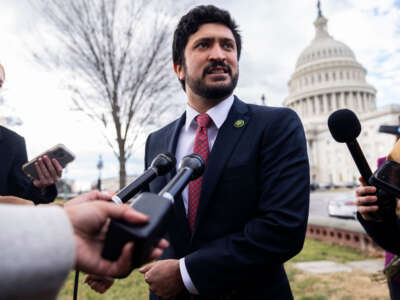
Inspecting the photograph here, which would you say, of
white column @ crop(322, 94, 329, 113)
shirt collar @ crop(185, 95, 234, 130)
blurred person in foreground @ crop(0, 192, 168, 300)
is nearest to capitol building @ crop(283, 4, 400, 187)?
white column @ crop(322, 94, 329, 113)

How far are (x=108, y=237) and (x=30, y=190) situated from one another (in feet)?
7.90

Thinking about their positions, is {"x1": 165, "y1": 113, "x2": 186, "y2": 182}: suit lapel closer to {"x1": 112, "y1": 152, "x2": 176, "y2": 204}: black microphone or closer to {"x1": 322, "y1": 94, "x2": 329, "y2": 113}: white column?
{"x1": 112, "y1": 152, "x2": 176, "y2": 204}: black microphone

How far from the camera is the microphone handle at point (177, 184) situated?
3.44 ft

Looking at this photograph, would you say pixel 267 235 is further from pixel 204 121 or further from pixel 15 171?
pixel 15 171

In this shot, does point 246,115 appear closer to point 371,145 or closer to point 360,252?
point 360,252

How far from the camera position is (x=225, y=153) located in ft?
6.52

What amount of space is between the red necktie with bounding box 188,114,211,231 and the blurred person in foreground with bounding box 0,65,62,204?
157 centimetres

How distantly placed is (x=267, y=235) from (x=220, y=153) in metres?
0.62

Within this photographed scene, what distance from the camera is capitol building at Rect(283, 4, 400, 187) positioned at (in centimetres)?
8256

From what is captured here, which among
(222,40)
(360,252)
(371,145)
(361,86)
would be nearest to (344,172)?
(371,145)

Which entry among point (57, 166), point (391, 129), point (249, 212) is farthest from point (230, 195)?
point (57, 166)

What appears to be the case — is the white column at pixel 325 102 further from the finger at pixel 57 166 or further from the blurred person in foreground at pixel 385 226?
the finger at pixel 57 166

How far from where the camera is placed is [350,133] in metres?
1.82

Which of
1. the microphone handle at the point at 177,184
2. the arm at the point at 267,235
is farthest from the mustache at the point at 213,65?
the microphone handle at the point at 177,184
